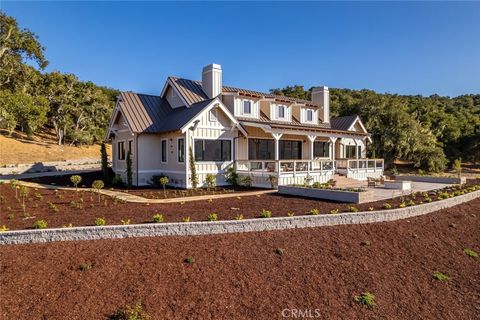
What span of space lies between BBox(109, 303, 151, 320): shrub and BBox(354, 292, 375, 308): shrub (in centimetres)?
448

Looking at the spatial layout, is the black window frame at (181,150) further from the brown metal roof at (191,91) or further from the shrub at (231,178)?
the brown metal roof at (191,91)

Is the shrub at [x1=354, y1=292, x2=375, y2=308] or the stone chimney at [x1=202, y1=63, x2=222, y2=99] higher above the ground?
the stone chimney at [x1=202, y1=63, x2=222, y2=99]

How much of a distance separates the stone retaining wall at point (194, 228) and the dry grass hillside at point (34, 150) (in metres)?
28.8

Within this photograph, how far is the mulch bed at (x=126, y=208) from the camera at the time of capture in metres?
10.0

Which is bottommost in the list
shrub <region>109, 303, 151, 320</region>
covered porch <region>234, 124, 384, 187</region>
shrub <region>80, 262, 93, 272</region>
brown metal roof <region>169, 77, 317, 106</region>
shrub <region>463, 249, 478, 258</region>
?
shrub <region>463, 249, 478, 258</region>

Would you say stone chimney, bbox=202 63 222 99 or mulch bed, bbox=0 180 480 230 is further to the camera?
stone chimney, bbox=202 63 222 99

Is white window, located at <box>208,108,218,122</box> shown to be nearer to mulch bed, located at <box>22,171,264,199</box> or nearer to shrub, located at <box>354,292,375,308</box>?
mulch bed, located at <box>22,171,264,199</box>

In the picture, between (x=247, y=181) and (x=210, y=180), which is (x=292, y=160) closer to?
(x=247, y=181)

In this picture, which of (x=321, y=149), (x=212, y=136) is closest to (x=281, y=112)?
(x=321, y=149)

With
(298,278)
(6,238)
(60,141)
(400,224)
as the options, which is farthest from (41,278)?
(60,141)

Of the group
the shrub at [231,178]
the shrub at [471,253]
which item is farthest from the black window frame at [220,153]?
the shrub at [471,253]

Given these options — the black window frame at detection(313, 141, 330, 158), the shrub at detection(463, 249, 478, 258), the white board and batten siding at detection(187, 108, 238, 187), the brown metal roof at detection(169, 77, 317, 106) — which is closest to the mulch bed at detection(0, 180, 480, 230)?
the shrub at detection(463, 249, 478, 258)

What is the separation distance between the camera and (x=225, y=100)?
873 inches

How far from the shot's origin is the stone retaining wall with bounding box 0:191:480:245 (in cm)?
791
